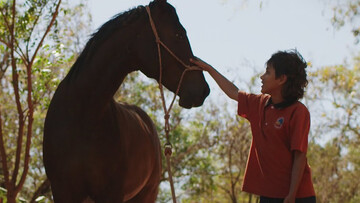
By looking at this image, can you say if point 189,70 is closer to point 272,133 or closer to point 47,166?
point 272,133

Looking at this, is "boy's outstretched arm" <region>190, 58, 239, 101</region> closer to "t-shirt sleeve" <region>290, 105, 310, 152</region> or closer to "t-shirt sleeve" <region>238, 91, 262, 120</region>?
"t-shirt sleeve" <region>238, 91, 262, 120</region>

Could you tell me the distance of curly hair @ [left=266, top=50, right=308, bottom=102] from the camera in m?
3.41

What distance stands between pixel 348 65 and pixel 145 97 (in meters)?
8.22

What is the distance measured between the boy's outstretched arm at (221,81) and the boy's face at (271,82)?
311 millimetres

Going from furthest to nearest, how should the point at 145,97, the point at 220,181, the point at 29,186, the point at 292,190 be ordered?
the point at 220,181 < the point at 29,186 < the point at 145,97 < the point at 292,190

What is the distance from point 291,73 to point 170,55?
1.04m

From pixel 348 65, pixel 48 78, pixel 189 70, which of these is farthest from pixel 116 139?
pixel 348 65

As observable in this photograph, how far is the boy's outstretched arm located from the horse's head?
0.24 feet

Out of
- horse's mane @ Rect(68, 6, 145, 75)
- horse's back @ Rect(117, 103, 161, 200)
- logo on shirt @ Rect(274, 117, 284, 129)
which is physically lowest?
horse's back @ Rect(117, 103, 161, 200)

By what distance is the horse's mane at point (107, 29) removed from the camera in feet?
14.3

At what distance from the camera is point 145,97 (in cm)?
1561

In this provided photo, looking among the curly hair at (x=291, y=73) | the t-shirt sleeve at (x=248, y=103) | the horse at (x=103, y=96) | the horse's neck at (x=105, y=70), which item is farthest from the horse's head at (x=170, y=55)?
the curly hair at (x=291, y=73)

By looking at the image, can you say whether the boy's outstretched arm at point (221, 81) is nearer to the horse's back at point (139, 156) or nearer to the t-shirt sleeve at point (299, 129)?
the t-shirt sleeve at point (299, 129)

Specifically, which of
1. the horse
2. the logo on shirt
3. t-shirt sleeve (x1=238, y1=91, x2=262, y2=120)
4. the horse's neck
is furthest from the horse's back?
the logo on shirt
